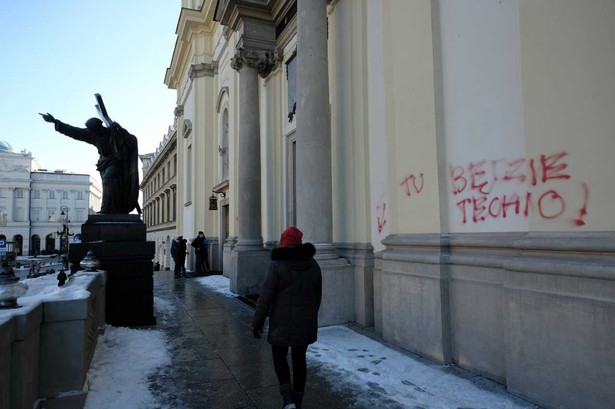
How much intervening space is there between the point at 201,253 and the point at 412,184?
42.3 feet

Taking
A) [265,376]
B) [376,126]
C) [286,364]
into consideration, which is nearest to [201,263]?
[376,126]

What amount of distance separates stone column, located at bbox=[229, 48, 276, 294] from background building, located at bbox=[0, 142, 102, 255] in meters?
82.6

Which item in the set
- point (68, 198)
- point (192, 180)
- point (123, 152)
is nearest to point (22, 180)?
point (68, 198)

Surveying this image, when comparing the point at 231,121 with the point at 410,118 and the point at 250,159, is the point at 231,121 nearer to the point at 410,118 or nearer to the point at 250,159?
the point at 250,159

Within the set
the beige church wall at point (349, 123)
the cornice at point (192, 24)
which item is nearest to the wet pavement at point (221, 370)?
the beige church wall at point (349, 123)

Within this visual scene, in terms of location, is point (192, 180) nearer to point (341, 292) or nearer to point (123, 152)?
point (123, 152)

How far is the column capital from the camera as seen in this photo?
1169 cm

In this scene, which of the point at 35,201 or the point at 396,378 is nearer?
the point at 396,378

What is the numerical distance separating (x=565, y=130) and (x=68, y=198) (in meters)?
104

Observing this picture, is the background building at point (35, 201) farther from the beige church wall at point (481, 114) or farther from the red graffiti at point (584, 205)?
the red graffiti at point (584, 205)

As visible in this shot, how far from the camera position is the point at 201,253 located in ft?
56.3

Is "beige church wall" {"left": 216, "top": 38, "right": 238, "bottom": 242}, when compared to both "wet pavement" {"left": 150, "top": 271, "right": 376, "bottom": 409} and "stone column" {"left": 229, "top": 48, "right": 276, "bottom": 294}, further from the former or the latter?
"wet pavement" {"left": 150, "top": 271, "right": 376, "bottom": 409}

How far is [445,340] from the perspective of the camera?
5.09 meters

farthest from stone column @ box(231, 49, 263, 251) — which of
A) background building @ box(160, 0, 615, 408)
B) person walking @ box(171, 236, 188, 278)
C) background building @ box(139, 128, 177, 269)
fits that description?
background building @ box(139, 128, 177, 269)
